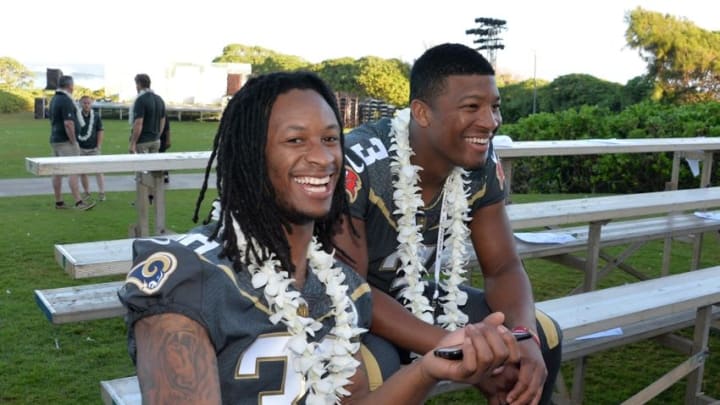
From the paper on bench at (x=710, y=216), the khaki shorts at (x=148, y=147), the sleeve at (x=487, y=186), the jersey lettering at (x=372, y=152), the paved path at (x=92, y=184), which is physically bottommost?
the paved path at (x=92, y=184)

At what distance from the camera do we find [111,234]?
7.98 m

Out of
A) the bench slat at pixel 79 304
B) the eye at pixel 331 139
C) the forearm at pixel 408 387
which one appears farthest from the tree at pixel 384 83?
the forearm at pixel 408 387

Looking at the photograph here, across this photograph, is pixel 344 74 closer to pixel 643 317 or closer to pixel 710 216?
pixel 710 216

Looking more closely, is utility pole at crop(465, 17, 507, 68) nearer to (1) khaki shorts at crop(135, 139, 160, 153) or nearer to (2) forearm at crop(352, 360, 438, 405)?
(1) khaki shorts at crop(135, 139, 160, 153)

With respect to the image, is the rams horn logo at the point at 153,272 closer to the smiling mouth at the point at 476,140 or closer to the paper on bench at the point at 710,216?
the smiling mouth at the point at 476,140

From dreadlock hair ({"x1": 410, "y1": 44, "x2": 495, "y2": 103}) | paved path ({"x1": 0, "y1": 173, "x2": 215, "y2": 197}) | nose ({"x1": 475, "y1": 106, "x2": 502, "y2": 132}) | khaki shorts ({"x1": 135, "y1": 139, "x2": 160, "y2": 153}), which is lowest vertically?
paved path ({"x1": 0, "y1": 173, "x2": 215, "y2": 197})

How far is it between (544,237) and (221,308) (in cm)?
358

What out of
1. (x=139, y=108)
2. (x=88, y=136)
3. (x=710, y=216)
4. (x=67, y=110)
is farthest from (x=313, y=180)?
(x=88, y=136)

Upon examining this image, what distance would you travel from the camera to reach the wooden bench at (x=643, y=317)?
311cm

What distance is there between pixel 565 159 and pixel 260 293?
10467 mm

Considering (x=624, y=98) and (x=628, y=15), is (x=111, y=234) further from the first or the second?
(x=628, y=15)

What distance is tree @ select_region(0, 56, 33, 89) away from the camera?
4106cm

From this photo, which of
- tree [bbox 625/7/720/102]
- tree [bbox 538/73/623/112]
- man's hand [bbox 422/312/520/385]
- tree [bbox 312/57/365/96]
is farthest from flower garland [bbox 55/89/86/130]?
tree [bbox 312/57/365/96]

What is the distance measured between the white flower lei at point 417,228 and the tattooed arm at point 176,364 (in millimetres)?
1284
